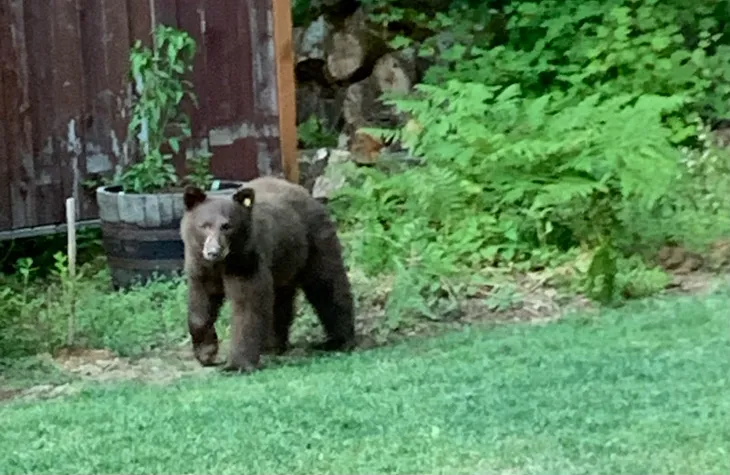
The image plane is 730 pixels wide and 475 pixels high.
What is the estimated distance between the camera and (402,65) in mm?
12133

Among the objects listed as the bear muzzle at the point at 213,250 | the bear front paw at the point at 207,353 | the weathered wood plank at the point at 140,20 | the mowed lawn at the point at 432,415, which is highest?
the weathered wood plank at the point at 140,20

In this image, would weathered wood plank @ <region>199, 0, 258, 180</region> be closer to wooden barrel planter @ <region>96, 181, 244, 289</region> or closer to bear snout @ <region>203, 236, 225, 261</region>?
wooden barrel planter @ <region>96, 181, 244, 289</region>

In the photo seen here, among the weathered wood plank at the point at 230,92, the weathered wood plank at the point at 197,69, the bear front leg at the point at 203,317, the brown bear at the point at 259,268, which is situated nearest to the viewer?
the brown bear at the point at 259,268

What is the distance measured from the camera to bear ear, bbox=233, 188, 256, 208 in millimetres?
6301

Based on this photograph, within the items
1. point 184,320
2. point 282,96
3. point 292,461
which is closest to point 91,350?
point 184,320

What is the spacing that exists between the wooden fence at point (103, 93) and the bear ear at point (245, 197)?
3.23m

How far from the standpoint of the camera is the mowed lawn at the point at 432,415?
4582mm

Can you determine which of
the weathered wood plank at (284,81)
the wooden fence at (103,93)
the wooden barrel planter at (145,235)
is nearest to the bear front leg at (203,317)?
the wooden barrel planter at (145,235)

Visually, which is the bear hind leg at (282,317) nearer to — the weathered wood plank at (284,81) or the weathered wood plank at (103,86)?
the weathered wood plank at (103,86)

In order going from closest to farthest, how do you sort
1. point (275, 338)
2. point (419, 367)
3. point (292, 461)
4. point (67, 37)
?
point (292, 461) → point (419, 367) → point (275, 338) → point (67, 37)

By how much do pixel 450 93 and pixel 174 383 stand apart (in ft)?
12.3

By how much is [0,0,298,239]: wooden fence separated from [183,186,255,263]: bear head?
3136 millimetres

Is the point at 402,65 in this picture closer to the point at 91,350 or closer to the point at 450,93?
the point at 450,93

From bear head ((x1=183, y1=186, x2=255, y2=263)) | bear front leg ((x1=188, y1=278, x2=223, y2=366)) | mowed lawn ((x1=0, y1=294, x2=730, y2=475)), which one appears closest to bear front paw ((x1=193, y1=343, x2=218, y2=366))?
bear front leg ((x1=188, y1=278, x2=223, y2=366))
